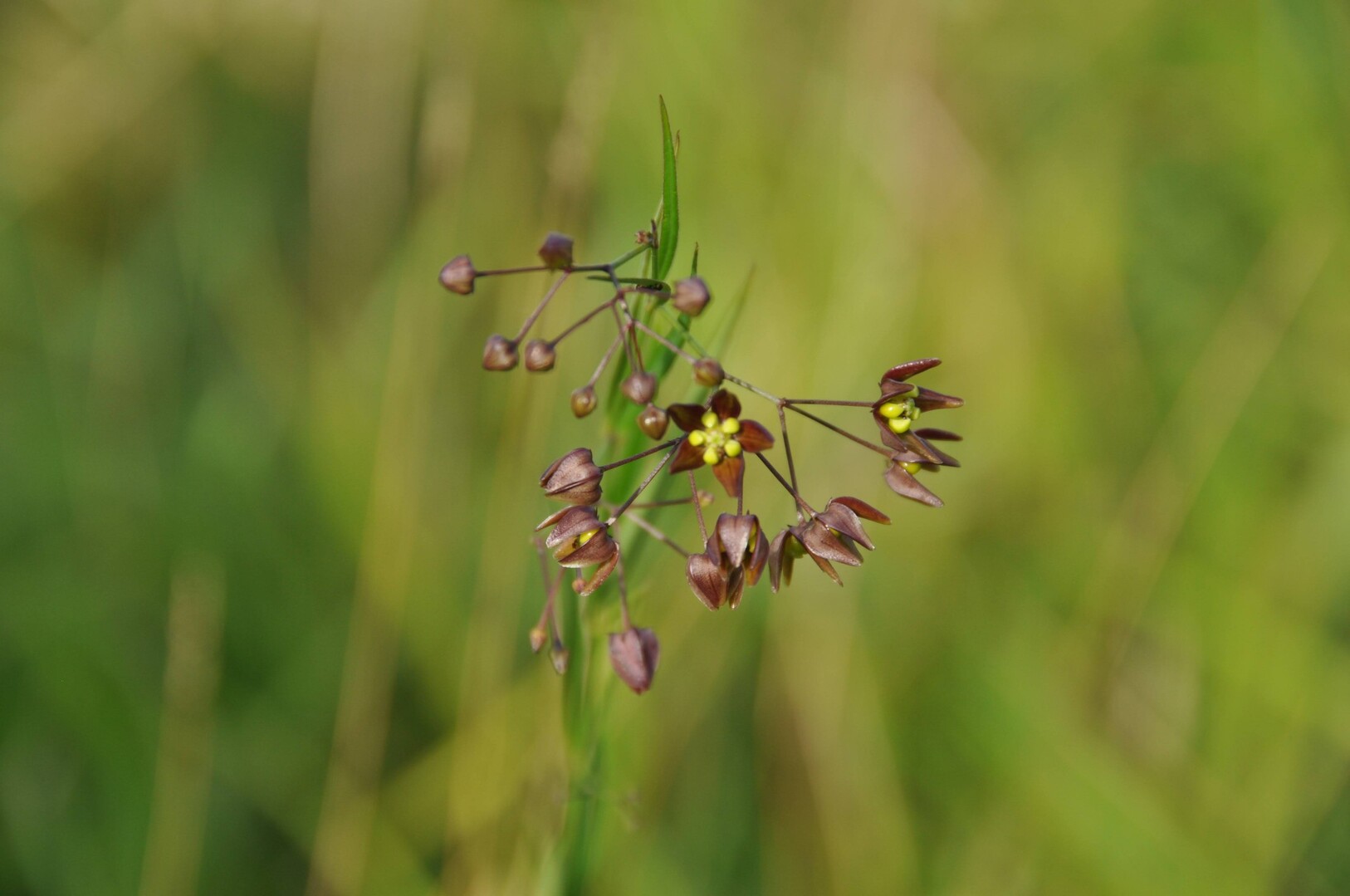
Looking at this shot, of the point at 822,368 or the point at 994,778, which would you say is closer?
the point at 994,778

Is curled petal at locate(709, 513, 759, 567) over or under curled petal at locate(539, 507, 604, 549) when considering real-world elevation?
over

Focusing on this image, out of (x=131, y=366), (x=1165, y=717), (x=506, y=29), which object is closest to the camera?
(x=1165, y=717)

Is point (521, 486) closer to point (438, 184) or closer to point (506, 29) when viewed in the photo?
point (438, 184)

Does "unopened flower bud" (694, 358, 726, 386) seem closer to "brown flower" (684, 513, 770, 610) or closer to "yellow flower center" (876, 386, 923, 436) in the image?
"brown flower" (684, 513, 770, 610)

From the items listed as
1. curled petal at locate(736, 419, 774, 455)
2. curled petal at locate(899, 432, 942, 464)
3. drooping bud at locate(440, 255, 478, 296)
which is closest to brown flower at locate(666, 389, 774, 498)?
curled petal at locate(736, 419, 774, 455)

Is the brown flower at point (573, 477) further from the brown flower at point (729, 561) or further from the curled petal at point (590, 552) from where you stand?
the brown flower at point (729, 561)

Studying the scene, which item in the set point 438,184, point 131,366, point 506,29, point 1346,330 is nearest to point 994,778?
point 1346,330
